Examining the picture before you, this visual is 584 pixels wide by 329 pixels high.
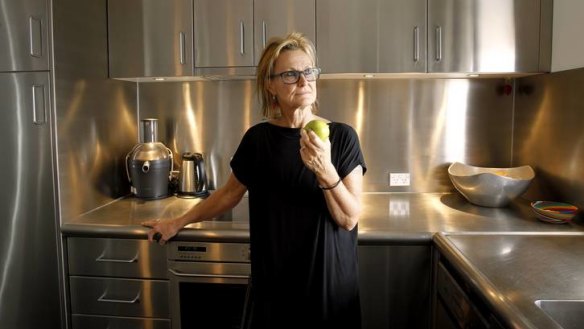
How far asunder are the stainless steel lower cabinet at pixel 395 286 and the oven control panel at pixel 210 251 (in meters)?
0.46

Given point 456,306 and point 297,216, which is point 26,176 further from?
point 456,306

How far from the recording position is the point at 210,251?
1684mm

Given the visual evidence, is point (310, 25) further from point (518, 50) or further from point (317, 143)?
point (317, 143)

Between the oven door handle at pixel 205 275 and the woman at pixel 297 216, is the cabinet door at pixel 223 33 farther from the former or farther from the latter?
the oven door handle at pixel 205 275

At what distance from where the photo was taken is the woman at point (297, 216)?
1.23 m

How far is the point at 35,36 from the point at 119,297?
1.09 metres

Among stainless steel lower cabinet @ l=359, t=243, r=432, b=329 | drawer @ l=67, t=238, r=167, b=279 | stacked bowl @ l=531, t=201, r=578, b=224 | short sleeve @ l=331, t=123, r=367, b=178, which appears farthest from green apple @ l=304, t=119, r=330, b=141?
stacked bowl @ l=531, t=201, r=578, b=224

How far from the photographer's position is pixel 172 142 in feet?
7.82

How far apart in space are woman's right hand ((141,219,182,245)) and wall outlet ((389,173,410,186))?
1189 mm

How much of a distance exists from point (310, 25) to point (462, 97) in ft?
2.95

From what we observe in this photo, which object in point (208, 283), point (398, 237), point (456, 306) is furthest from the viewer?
point (208, 283)

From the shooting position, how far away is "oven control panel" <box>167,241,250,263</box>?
167cm

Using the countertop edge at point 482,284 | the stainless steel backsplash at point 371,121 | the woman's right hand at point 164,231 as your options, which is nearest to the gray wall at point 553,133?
the stainless steel backsplash at point 371,121

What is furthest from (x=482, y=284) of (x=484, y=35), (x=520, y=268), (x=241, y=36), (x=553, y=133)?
(x=241, y=36)
